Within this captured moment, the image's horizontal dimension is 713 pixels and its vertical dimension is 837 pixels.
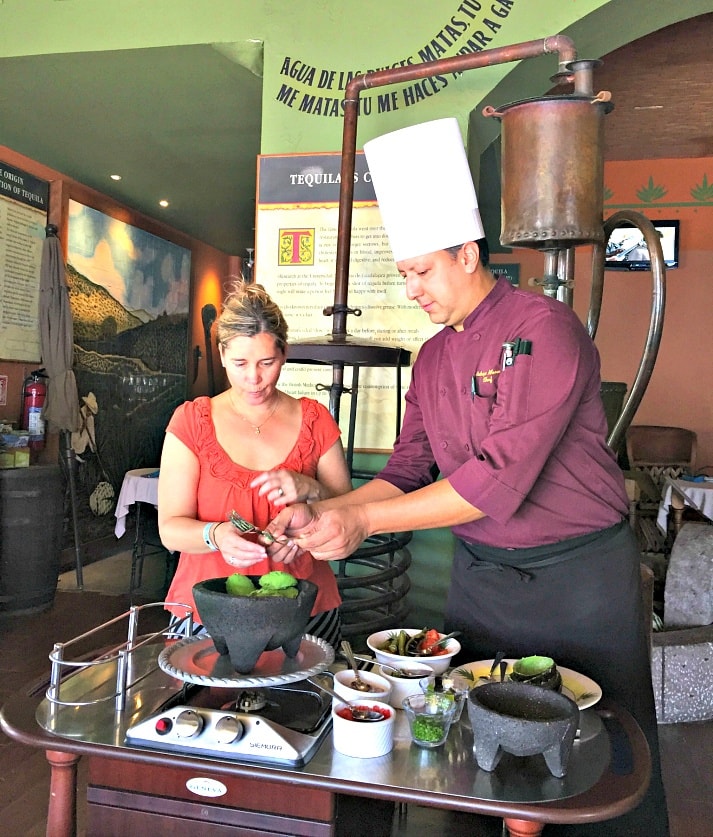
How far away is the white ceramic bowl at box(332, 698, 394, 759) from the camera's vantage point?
44.5 inches

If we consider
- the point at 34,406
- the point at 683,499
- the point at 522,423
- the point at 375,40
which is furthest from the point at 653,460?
the point at 522,423

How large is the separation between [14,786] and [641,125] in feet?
20.2

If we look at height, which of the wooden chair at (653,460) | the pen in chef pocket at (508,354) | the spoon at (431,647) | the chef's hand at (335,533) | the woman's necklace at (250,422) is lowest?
the wooden chair at (653,460)

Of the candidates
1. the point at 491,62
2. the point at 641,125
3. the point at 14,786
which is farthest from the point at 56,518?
the point at 641,125

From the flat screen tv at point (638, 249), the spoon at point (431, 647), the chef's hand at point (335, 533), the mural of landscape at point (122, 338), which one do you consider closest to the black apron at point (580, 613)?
the spoon at point (431, 647)

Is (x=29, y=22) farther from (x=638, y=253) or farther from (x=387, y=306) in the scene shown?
(x=638, y=253)

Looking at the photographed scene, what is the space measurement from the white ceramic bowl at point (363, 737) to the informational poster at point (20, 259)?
199 inches

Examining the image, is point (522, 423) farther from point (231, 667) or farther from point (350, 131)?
point (350, 131)

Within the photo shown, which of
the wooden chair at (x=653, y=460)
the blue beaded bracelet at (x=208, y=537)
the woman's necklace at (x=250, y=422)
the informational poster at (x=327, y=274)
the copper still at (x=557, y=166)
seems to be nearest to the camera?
the blue beaded bracelet at (x=208, y=537)

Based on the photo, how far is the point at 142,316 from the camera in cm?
732

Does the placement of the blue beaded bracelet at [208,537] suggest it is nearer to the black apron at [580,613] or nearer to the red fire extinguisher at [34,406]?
the black apron at [580,613]

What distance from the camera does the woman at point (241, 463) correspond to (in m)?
1.90

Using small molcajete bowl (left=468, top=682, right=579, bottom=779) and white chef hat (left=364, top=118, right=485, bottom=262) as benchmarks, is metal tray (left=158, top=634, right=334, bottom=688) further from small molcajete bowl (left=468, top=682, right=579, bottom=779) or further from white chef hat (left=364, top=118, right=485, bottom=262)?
white chef hat (left=364, top=118, right=485, bottom=262)

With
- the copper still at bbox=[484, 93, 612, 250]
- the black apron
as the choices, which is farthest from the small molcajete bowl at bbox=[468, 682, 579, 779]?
the copper still at bbox=[484, 93, 612, 250]
